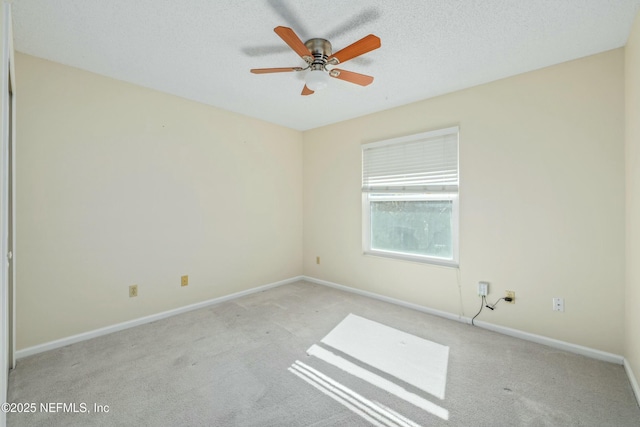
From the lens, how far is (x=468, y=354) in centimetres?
240

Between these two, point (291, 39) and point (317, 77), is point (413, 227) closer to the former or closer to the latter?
point (317, 77)

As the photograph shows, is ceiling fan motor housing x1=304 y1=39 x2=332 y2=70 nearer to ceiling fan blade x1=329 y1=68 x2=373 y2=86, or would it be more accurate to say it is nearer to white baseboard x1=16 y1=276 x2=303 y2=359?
ceiling fan blade x1=329 y1=68 x2=373 y2=86

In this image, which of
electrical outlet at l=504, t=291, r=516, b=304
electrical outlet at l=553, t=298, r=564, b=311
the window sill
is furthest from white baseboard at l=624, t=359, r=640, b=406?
the window sill

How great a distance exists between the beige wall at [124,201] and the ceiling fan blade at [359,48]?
217 centimetres

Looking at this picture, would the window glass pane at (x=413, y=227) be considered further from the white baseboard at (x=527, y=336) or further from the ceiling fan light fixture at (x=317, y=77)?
the ceiling fan light fixture at (x=317, y=77)

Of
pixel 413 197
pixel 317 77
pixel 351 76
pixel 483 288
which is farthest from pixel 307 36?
pixel 483 288

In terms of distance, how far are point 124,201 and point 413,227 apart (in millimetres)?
3212

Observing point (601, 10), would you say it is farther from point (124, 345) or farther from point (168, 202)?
point (124, 345)

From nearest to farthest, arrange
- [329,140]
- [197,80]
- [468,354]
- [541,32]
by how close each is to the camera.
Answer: [541,32]
[468,354]
[197,80]
[329,140]

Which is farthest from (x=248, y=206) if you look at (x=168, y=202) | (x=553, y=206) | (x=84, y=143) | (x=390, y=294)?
(x=553, y=206)

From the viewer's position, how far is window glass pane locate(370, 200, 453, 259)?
128 inches

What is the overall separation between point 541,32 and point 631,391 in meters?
2.55

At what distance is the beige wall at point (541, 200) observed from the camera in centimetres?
229

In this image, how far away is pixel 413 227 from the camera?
3.52 metres
